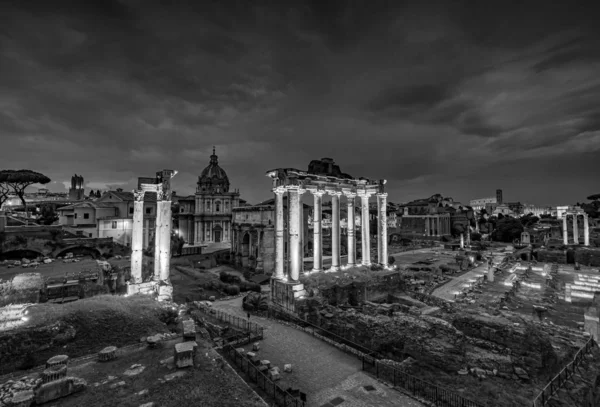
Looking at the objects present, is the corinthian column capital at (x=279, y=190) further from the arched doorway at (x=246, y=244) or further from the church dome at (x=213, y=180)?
the church dome at (x=213, y=180)

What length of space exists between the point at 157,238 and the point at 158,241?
0.24m

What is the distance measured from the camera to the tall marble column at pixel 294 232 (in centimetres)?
2045

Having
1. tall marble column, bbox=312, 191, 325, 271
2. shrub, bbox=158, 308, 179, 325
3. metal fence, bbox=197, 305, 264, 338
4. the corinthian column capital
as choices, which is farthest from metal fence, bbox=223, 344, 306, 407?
the corinthian column capital

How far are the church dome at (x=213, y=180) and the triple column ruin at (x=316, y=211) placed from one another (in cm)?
4519

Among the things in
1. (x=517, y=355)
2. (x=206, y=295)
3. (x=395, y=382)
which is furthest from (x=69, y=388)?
(x=206, y=295)

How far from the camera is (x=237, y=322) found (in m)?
18.9

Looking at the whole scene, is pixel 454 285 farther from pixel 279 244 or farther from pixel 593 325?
pixel 279 244

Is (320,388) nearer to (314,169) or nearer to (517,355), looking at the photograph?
(517,355)

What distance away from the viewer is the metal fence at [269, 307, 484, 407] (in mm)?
10219

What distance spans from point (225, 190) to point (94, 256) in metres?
33.2

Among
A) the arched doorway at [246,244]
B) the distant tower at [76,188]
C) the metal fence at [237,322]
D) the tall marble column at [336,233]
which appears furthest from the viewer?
the distant tower at [76,188]

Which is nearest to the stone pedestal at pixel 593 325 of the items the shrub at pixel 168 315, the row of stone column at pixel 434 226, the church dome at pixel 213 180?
the shrub at pixel 168 315

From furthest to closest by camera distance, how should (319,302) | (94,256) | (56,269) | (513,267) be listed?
(513,267)
(94,256)
(56,269)
(319,302)

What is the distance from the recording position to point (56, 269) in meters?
25.2
